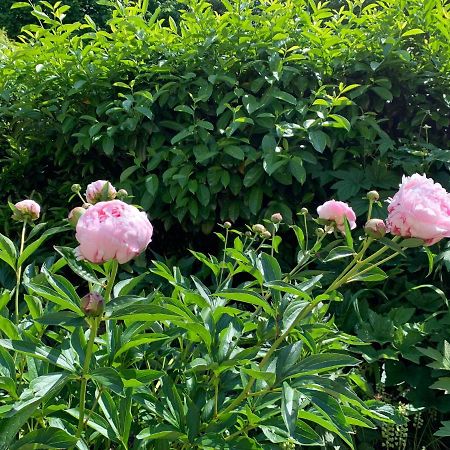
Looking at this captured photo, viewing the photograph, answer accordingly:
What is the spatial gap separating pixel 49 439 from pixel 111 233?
439mm

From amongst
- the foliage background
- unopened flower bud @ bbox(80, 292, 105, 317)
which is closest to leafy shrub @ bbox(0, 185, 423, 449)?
unopened flower bud @ bbox(80, 292, 105, 317)

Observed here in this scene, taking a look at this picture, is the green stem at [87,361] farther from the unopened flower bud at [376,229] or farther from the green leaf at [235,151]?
the green leaf at [235,151]

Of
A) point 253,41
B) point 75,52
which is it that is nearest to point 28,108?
point 75,52

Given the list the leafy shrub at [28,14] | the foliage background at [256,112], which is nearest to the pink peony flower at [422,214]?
the foliage background at [256,112]

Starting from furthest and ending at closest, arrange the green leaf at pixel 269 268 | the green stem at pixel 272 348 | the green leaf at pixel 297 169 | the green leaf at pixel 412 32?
the green leaf at pixel 412 32 → the green leaf at pixel 297 169 → the green leaf at pixel 269 268 → the green stem at pixel 272 348

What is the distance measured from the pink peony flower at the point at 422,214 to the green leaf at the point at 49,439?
743mm

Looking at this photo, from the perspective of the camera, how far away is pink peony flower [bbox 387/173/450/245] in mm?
1126

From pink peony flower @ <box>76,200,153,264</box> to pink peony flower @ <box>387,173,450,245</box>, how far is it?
0.49 m

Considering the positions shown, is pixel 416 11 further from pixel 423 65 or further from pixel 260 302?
pixel 260 302

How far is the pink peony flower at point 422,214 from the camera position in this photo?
1126 mm

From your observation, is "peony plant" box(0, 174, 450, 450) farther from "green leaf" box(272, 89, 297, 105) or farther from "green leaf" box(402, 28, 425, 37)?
"green leaf" box(402, 28, 425, 37)

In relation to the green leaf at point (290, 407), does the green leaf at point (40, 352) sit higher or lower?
lower

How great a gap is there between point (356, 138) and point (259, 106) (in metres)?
0.46

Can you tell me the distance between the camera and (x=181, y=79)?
8.26 feet
